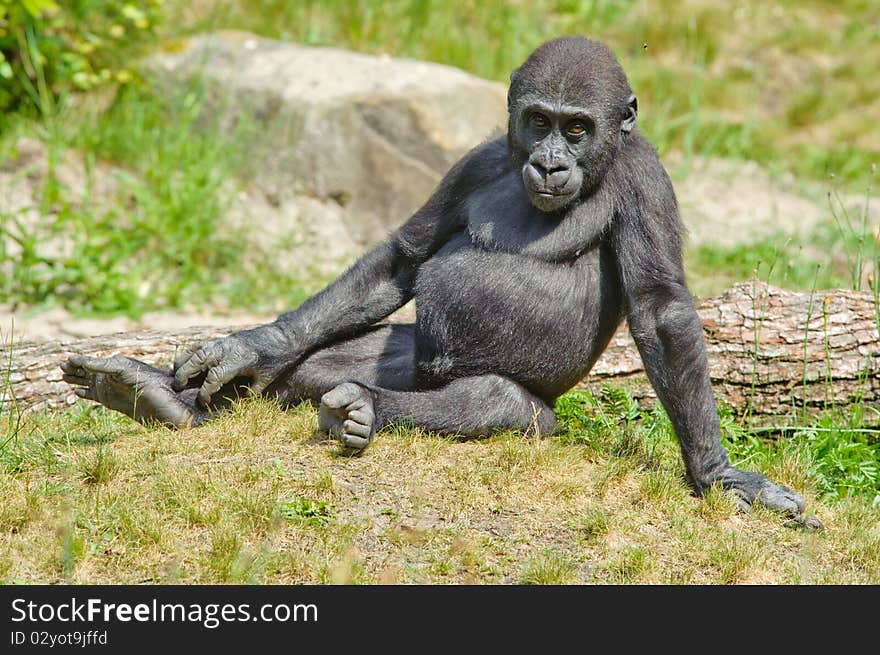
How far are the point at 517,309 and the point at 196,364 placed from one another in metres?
1.55

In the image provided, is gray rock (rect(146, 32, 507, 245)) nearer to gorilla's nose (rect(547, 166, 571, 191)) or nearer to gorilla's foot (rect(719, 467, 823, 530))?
gorilla's nose (rect(547, 166, 571, 191))

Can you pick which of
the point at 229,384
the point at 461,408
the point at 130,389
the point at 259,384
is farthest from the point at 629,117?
the point at 130,389

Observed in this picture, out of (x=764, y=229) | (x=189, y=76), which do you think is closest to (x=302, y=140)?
(x=189, y=76)

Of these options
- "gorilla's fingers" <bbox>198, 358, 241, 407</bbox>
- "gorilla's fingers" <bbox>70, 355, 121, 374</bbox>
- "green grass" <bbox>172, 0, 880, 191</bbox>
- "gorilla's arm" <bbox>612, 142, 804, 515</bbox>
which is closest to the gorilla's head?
"gorilla's arm" <bbox>612, 142, 804, 515</bbox>

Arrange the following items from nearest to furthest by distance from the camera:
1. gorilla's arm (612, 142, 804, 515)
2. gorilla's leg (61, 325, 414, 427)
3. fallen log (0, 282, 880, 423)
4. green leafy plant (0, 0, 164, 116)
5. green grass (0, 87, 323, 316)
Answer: gorilla's arm (612, 142, 804, 515)
gorilla's leg (61, 325, 414, 427)
fallen log (0, 282, 880, 423)
green grass (0, 87, 323, 316)
green leafy plant (0, 0, 164, 116)

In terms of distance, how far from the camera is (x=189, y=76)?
32.1ft

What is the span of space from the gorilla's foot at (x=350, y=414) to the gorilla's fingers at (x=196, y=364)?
0.72m

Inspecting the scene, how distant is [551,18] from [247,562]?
32.8ft

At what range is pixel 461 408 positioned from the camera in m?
4.88

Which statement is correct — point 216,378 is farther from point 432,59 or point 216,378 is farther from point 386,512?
point 432,59

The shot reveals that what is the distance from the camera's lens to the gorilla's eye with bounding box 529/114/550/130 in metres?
4.66

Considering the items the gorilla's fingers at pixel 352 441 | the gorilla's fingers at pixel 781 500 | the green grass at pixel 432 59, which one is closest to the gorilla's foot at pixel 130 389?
the gorilla's fingers at pixel 352 441

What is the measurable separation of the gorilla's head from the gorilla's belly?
1.19ft

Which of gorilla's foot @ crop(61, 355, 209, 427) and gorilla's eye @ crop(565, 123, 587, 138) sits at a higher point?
gorilla's eye @ crop(565, 123, 587, 138)
